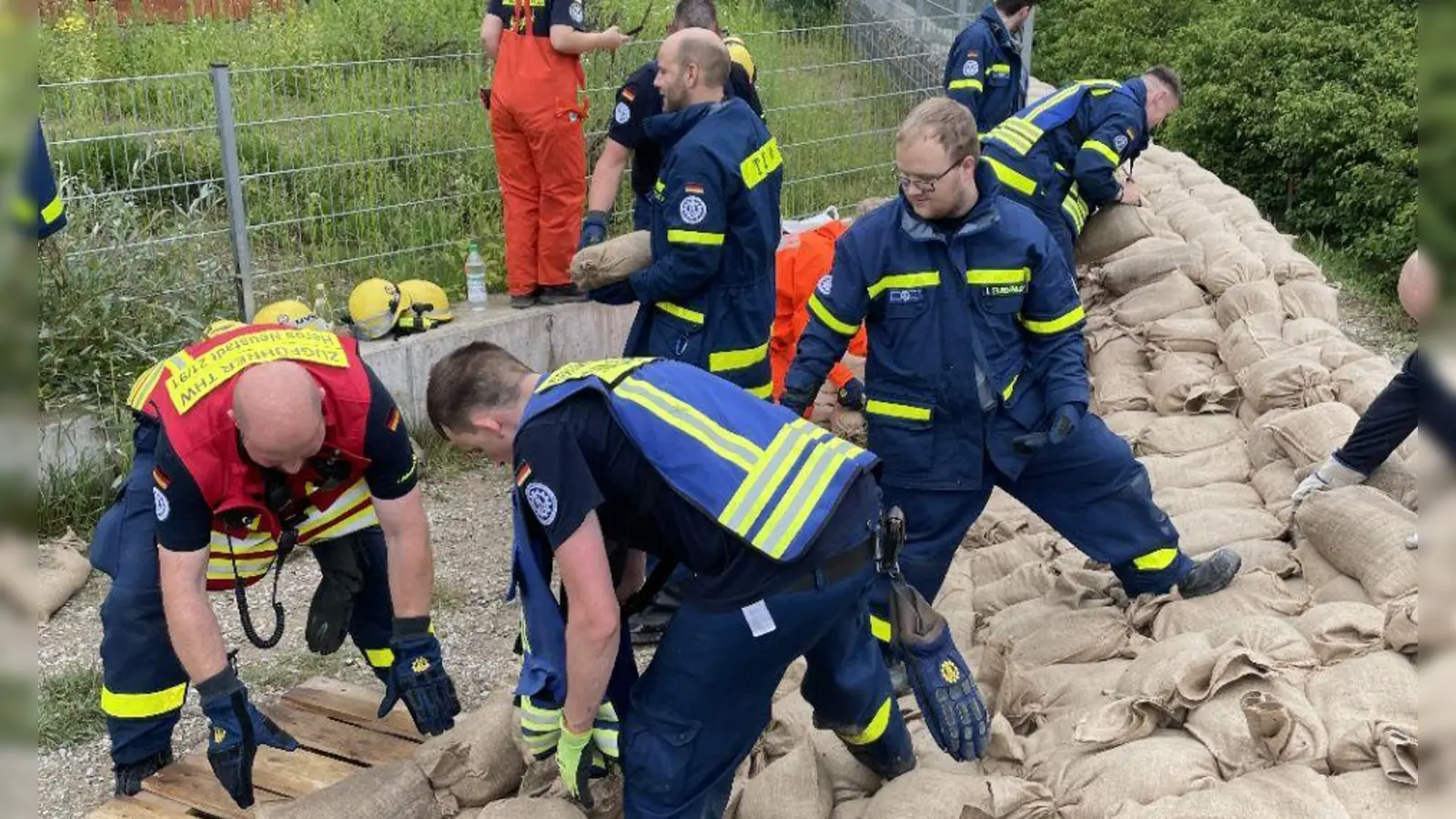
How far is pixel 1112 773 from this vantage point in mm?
2865

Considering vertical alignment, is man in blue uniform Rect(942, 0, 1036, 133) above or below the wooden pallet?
above

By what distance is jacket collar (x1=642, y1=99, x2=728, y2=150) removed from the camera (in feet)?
14.2

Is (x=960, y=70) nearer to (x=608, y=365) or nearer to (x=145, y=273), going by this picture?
(x=145, y=273)

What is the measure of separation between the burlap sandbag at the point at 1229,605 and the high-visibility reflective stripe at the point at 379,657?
82.1 inches

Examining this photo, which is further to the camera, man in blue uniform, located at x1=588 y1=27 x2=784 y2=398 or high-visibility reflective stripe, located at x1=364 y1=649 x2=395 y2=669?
man in blue uniform, located at x1=588 y1=27 x2=784 y2=398

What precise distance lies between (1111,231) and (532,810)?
4749 millimetres

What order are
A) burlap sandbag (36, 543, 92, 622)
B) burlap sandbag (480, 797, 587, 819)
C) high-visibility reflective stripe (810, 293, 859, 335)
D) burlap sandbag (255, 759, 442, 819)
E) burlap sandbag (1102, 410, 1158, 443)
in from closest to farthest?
burlap sandbag (480, 797, 587, 819) < burlap sandbag (255, 759, 442, 819) < high-visibility reflective stripe (810, 293, 859, 335) < burlap sandbag (36, 543, 92, 622) < burlap sandbag (1102, 410, 1158, 443)

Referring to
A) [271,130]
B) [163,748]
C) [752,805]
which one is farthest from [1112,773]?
[271,130]

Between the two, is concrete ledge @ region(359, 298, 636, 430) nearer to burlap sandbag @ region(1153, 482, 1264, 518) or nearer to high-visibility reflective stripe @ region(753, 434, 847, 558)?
burlap sandbag @ region(1153, 482, 1264, 518)

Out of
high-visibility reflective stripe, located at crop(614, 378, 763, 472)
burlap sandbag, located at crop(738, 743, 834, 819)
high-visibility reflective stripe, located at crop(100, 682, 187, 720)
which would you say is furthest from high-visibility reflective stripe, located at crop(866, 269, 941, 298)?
high-visibility reflective stripe, located at crop(100, 682, 187, 720)

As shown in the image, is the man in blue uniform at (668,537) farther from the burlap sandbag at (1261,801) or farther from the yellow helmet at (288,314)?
the yellow helmet at (288,314)

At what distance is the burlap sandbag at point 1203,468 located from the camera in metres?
4.75

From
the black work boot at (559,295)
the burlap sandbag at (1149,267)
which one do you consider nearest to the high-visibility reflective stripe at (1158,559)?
the burlap sandbag at (1149,267)

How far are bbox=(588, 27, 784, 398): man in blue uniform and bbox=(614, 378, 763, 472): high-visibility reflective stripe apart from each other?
168 cm
